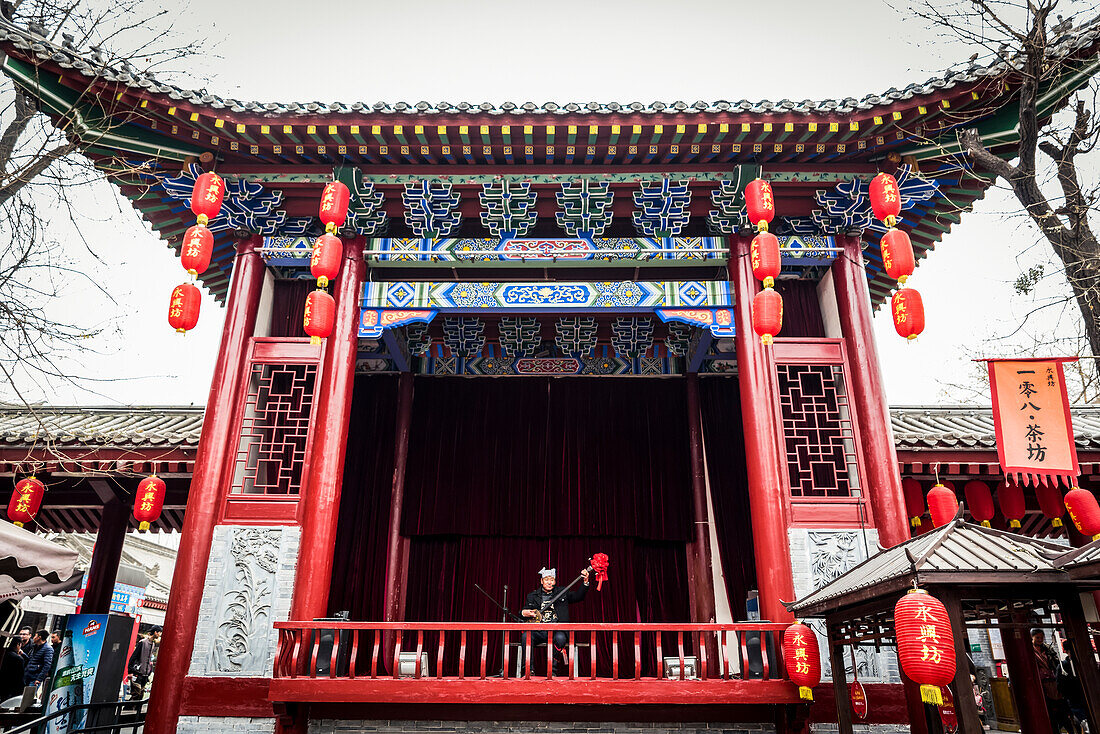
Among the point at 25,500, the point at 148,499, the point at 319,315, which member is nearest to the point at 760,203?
the point at 319,315

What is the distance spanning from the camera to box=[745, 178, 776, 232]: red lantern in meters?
6.41

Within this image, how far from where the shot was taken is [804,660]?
5363 mm

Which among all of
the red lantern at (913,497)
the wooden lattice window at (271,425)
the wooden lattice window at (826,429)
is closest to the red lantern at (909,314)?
the wooden lattice window at (826,429)

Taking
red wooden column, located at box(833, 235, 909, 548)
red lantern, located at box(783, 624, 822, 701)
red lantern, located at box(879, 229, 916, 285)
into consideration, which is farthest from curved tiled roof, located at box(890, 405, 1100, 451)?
red lantern, located at box(783, 624, 822, 701)

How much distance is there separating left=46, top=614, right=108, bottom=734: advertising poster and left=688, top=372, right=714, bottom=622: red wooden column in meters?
6.49

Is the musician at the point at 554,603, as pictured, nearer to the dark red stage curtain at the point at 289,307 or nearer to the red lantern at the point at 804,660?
the red lantern at the point at 804,660

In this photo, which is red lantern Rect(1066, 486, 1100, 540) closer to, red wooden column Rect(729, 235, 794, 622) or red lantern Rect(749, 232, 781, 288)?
red wooden column Rect(729, 235, 794, 622)

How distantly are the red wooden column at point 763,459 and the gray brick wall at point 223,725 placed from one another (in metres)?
3.96

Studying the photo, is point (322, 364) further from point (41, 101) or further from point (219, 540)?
point (41, 101)

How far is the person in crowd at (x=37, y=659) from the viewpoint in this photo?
866 centimetres

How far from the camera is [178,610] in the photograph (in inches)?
236

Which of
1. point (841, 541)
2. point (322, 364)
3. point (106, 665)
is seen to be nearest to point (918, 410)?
point (841, 541)

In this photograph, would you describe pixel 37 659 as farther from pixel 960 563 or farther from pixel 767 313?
pixel 960 563

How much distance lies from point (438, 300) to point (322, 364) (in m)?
1.24
